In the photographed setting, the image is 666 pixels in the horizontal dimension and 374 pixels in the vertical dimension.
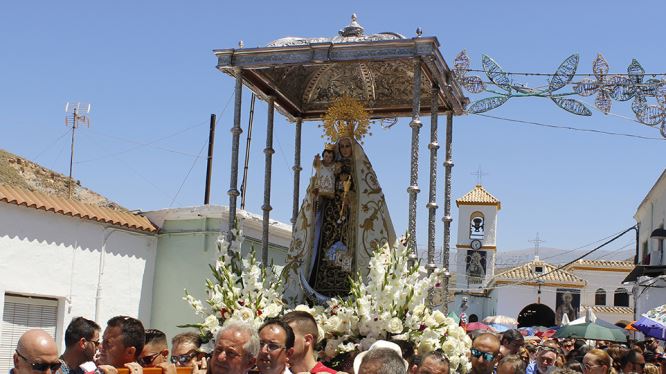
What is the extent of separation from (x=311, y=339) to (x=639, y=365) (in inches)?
185

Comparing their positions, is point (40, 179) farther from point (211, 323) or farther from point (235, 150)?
point (211, 323)

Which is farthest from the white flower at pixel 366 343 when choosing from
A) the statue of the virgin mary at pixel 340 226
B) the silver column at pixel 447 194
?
the silver column at pixel 447 194

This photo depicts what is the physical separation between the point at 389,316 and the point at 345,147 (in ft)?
7.88

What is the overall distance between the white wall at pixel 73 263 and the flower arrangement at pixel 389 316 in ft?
16.4

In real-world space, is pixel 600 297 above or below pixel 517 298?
above

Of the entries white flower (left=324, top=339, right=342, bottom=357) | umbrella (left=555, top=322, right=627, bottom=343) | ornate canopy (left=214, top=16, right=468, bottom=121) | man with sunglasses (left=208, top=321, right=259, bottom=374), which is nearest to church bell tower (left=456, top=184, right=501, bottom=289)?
umbrella (left=555, top=322, right=627, bottom=343)

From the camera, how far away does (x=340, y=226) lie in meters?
8.76

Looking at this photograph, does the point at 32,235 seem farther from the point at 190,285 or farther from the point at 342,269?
the point at 342,269

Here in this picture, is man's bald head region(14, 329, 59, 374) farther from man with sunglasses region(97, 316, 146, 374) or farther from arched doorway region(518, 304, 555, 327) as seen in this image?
arched doorway region(518, 304, 555, 327)

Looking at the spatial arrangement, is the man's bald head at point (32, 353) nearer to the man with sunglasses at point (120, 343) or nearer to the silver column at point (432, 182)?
the man with sunglasses at point (120, 343)

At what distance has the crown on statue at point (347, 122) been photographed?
29.6ft

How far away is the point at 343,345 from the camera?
6.95 m

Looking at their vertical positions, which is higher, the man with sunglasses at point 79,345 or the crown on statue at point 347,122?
the crown on statue at point 347,122

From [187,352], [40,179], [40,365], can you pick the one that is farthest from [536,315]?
[40,365]
